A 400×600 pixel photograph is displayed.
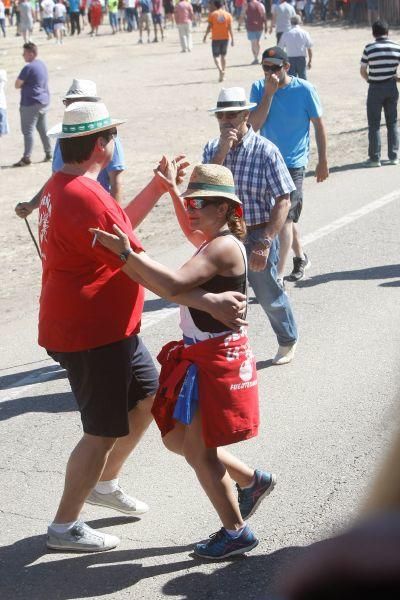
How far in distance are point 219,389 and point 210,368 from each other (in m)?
0.10

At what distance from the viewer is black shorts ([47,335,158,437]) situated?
14.5 feet

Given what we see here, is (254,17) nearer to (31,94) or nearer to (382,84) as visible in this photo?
(31,94)

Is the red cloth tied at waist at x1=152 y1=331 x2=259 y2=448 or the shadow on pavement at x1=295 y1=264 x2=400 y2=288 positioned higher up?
the red cloth tied at waist at x1=152 y1=331 x2=259 y2=448

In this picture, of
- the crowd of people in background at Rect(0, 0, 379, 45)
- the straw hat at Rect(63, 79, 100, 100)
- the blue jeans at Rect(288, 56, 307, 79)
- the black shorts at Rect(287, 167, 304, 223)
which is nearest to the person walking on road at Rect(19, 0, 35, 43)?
the crowd of people in background at Rect(0, 0, 379, 45)

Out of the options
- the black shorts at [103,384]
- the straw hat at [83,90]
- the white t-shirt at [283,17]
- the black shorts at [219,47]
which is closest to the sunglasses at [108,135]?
the black shorts at [103,384]

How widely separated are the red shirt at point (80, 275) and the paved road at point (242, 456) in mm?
981

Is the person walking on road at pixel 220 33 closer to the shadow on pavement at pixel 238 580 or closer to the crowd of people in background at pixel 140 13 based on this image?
the crowd of people in background at pixel 140 13

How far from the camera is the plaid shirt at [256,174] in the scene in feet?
22.4

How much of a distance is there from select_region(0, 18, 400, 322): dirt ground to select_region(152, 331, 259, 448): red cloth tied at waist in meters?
5.09

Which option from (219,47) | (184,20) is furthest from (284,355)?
(184,20)

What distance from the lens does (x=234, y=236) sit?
14.6 ft

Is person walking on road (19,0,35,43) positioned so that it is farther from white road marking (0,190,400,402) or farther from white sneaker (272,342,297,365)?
white sneaker (272,342,297,365)

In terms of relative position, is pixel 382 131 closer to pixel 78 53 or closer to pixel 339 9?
pixel 78 53

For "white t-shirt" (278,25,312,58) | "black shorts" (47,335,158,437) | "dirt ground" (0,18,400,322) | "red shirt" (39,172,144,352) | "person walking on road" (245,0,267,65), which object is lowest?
"dirt ground" (0,18,400,322)
